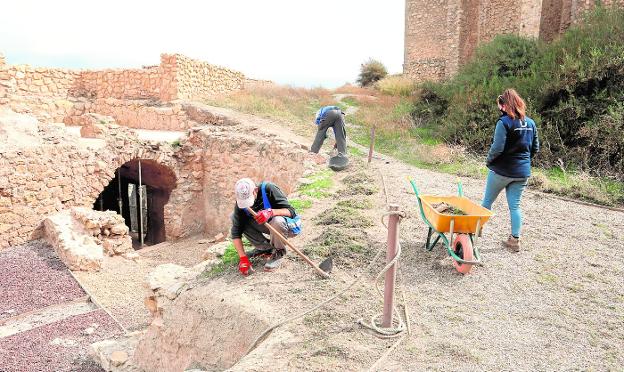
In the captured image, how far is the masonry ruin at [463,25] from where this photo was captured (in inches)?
632

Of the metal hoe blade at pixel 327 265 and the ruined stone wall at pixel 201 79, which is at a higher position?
the ruined stone wall at pixel 201 79

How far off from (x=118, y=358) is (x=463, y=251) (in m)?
4.66

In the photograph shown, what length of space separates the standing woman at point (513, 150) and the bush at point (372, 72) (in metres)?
25.4

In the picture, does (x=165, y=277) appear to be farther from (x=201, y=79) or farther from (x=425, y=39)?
(x=425, y=39)

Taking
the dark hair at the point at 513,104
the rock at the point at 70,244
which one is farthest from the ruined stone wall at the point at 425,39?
the rock at the point at 70,244

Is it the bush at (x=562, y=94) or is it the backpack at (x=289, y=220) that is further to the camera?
the bush at (x=562, y=94)

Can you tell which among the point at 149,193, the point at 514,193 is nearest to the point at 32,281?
the point at 149,193

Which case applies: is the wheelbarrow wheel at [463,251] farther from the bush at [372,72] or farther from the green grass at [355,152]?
the bush at [372,72]

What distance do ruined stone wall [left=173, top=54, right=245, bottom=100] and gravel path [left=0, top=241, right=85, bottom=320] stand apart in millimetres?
8579

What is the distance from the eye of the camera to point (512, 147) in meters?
5.65

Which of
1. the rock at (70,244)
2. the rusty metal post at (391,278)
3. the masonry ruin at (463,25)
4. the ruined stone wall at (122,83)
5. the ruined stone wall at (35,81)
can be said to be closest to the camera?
the rusty metal post at (391,278)

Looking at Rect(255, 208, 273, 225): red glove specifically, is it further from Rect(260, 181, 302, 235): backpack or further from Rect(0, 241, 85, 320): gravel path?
Rect(0, 241, 85, 320): gravel path

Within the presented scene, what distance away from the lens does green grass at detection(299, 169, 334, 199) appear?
8.43 meters

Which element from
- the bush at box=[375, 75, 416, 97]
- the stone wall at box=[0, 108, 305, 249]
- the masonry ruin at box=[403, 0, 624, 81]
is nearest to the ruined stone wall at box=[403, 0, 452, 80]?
the masonry ruin at box=[403, 0, 624, 81]
